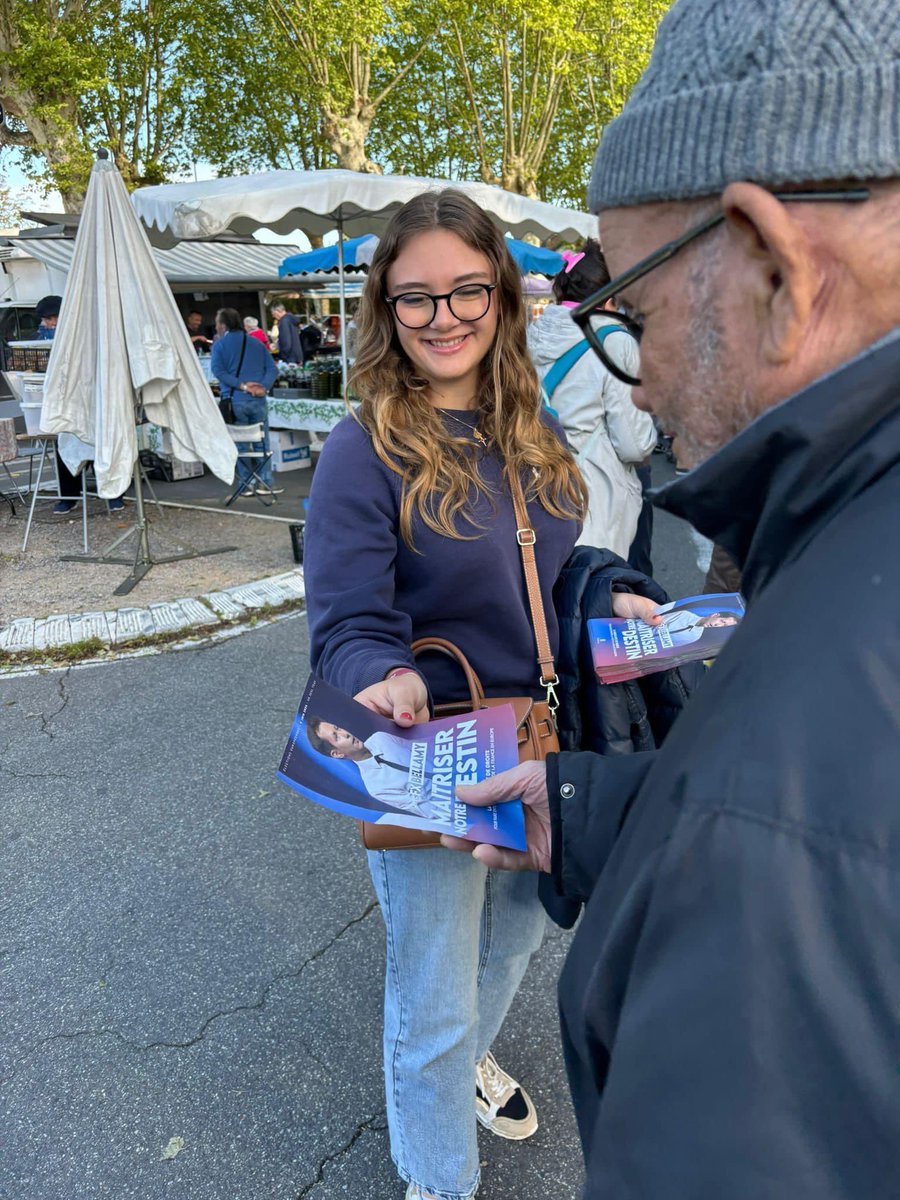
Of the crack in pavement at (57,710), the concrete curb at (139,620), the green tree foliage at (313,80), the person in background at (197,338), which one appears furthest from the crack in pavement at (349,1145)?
the green tree foliage at (313,80)

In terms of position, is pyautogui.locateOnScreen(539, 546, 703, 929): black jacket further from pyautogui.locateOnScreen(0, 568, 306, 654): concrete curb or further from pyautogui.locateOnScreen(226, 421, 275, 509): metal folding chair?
pyautogui.locateOnScreen(226, 421, 275, 509): metal folding chair

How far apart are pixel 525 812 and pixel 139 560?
561cm

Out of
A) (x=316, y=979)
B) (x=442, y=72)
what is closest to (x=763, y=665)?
(x=316, y=979)

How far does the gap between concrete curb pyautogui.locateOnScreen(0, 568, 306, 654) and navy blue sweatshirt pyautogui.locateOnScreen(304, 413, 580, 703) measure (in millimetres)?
3307

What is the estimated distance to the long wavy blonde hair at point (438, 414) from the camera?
1.62 metres

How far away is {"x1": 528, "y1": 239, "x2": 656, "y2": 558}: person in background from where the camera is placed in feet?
12.3

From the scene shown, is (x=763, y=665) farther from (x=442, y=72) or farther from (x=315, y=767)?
(x=442, y=72)

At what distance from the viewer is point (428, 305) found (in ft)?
5.59

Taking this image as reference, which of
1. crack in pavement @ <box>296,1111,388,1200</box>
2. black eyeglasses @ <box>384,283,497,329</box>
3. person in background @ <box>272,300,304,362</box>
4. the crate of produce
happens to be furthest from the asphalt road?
person in background @ <box>272,300,304,362</box>

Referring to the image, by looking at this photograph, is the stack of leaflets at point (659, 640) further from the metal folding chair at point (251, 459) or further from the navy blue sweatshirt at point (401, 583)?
the metal folding chair at point (251, 459)

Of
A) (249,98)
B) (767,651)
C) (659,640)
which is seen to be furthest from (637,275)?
(249,98)

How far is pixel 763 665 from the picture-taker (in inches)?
23.8

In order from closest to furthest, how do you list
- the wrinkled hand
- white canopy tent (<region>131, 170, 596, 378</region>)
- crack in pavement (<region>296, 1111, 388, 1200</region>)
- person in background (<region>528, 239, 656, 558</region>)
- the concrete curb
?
the wrinkled hand
crack in pavement (<region>296, 1111, 388, 1200</region>)
person in background (<region>528, 239, 656, 558</region>)
the concrete curb
white canopy tent (<region>131, 170, 596, 378</region>)

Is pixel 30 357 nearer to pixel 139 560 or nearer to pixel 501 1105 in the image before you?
pixel 139 560
